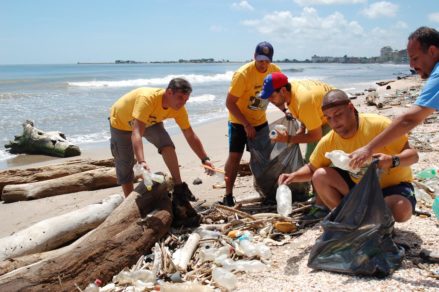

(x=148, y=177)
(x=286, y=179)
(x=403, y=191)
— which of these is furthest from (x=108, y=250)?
(x=403, y=191)

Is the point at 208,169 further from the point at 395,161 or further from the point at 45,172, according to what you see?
the point at 45,172

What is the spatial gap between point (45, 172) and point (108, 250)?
400 centimetres

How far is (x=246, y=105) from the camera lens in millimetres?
5172

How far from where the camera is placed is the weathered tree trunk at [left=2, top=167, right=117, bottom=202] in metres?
6.52

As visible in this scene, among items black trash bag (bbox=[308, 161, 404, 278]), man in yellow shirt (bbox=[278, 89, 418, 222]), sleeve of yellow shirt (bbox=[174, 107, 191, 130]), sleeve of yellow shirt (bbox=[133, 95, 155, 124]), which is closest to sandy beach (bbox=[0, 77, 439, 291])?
black trash bag (bbox=[308, 161, 404, 278])

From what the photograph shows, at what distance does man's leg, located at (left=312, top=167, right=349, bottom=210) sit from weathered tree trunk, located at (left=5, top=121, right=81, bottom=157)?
723 centimetres

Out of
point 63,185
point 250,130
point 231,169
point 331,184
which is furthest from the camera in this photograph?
point 63,185

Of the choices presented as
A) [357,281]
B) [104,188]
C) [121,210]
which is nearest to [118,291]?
[121,210]

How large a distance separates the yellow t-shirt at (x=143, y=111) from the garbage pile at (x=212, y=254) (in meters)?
1.17

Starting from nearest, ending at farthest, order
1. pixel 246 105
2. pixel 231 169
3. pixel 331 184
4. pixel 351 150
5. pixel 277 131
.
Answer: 1. pixel 351 150
2. pixel 331 184
3. pixel 277 131
4. pixel 246 105
5. pixel 231 169

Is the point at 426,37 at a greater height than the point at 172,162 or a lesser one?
greater

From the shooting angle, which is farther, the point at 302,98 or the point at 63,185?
the point at 63,185

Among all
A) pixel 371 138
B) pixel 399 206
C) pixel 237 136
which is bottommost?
pixel 399 206

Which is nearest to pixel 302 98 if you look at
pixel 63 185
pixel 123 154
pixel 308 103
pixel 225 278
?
pixel 308 103
